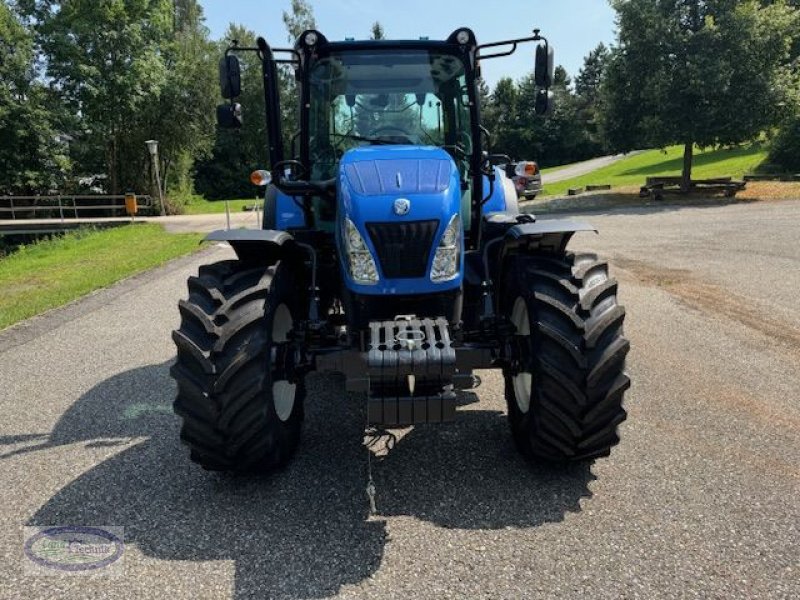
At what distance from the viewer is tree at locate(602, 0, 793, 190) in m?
19.9

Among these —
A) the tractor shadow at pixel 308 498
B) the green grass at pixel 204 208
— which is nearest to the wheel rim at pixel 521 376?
the tractor shadow at pixel 308 498

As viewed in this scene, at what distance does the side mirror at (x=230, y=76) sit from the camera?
14.1ft

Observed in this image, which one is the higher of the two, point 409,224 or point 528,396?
point 409,224

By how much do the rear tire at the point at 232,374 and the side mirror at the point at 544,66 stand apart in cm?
243

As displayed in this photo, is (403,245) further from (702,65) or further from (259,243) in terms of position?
(702,65)

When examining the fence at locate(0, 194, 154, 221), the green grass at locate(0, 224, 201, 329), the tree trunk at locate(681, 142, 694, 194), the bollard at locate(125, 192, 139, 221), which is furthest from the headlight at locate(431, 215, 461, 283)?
the fence at locate(0, 194, 154, 221)

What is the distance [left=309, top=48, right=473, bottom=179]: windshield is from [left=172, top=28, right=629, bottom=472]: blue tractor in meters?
0.01

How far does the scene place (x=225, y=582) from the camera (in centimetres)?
272

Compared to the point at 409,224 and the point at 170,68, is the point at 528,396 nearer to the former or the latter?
the point at 409,224

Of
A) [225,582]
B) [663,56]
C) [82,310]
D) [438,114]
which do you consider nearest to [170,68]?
[663,56]

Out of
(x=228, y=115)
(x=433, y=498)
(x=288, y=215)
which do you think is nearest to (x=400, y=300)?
(x=433, y=498)

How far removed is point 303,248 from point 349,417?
4.10 ft

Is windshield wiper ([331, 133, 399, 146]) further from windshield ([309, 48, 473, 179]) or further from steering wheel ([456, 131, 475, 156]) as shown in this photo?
steering wheel ([456, 131, 475, 156])

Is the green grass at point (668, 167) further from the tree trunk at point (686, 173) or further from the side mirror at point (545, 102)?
the side mirror at point (545, 102)
